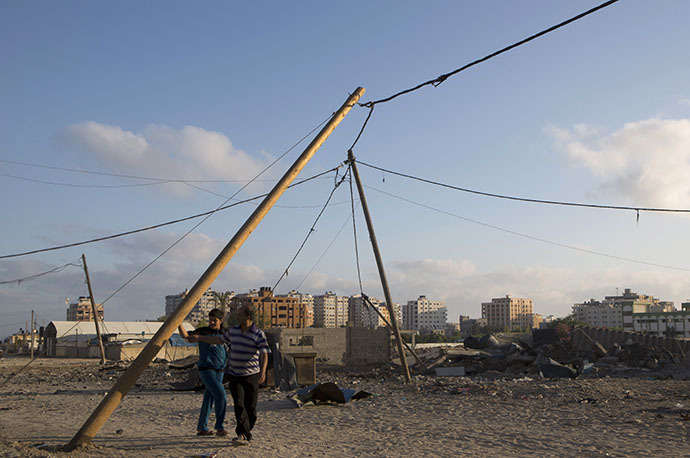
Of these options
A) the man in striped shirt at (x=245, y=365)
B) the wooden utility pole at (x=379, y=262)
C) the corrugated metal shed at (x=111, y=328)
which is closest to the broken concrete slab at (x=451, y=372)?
the wooden utility pole at (x=379, y=262)

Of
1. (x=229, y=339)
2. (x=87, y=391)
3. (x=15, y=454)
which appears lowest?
(x=87, y=391)

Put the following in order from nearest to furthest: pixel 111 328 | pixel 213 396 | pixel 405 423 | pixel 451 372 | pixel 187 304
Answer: pixel 187 304 < pixel 213 396 < pixel 405 423 < pixel 451 372 < pixel 111 328

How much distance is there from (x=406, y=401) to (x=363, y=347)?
12.8 metres

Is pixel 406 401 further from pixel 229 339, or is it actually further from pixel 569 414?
pixel 229 339

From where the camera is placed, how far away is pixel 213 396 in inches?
313

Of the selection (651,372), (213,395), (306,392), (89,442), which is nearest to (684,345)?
(651,372)

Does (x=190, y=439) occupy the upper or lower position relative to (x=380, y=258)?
lower

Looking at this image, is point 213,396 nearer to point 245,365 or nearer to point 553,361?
point 245,365

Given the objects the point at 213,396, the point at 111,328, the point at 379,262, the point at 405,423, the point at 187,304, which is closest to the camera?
the point at 187,304

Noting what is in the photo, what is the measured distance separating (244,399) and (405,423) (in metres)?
3.31

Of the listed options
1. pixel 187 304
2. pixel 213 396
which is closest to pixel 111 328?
pixel 213 396

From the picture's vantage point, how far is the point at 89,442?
683 centimetres

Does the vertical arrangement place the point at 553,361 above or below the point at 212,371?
below

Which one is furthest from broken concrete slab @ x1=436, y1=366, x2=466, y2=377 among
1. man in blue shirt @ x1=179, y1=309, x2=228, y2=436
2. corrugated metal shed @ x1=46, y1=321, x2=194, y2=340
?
corrugated metal shed @ x1=46, y1=321, x2=194, y2=340
